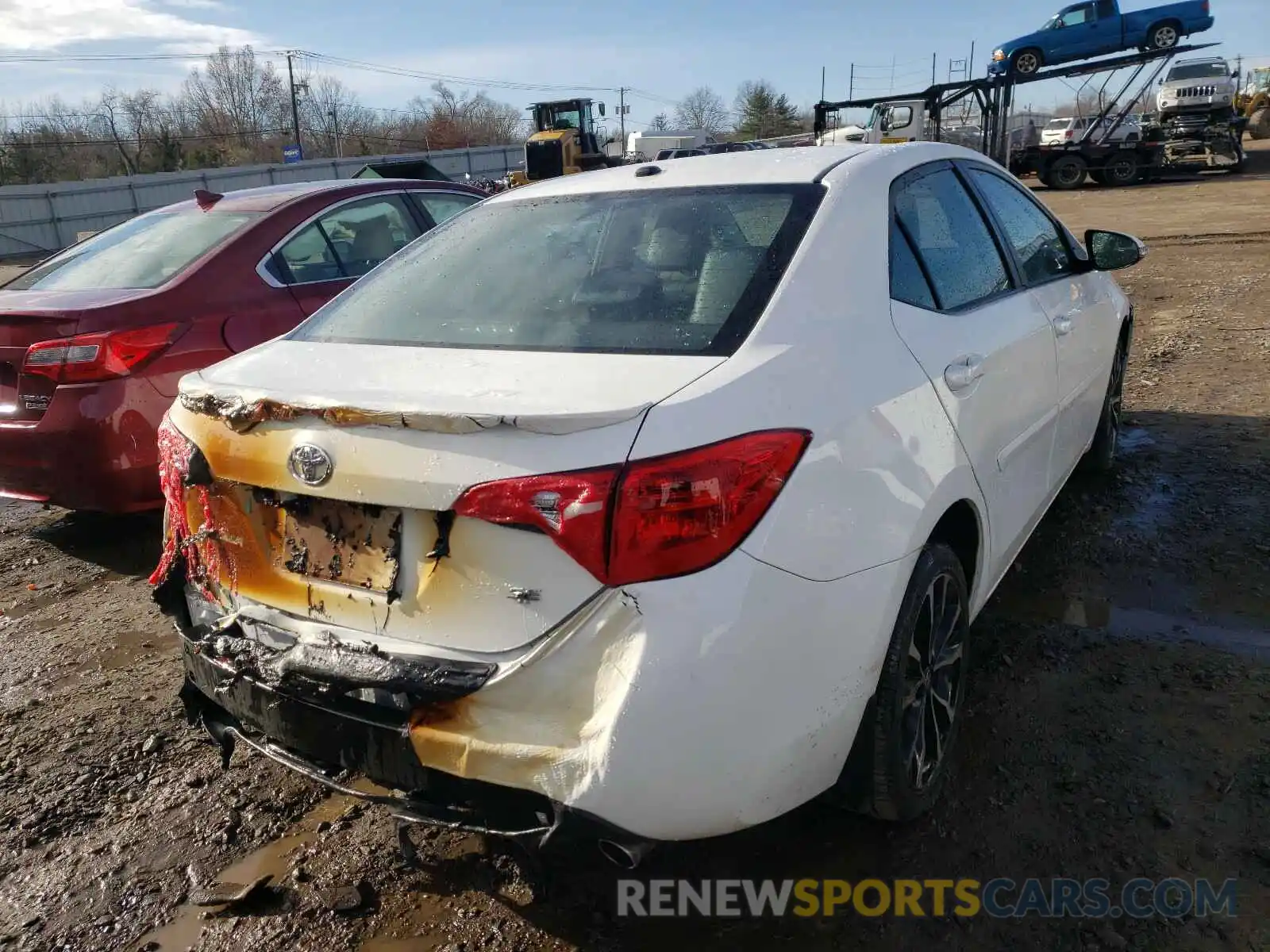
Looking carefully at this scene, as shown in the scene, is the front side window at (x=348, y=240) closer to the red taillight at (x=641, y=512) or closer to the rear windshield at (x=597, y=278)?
the rear windshield at (x=597, y=278)

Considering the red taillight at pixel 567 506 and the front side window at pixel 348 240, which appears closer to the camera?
the red taillight at pixel 567 506

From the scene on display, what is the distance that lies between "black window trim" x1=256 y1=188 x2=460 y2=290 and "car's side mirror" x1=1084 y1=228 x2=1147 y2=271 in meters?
2.89

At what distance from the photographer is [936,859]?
2297mm

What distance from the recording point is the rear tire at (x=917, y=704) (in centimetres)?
209

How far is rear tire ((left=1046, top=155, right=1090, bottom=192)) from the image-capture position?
2611 cm

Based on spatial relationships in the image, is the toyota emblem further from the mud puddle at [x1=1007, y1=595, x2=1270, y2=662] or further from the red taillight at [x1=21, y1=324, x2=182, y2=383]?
the mud puddle at [x1=1007, y1=595, x2=1270, y2=662]

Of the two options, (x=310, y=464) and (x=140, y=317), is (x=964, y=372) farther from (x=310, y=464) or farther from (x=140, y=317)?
(x=140, y=317)

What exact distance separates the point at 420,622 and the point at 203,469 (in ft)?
2.18

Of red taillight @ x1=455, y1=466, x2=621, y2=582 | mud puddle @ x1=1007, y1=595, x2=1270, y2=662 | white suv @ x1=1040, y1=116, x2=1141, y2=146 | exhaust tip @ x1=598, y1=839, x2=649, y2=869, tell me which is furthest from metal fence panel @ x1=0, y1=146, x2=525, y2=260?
exhaust tip @ x1=598, y1=839, x2=649, y2=869

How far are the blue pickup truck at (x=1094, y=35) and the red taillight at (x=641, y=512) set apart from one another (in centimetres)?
2847

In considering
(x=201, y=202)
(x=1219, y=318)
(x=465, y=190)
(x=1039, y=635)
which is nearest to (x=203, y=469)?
(x=1039, y=635)

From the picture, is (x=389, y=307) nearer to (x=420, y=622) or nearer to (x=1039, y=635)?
(x=420, y=622)

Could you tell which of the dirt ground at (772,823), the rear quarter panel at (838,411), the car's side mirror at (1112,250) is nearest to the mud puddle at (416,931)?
the dirt ground at (772,823)

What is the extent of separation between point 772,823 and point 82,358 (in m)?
3.32
